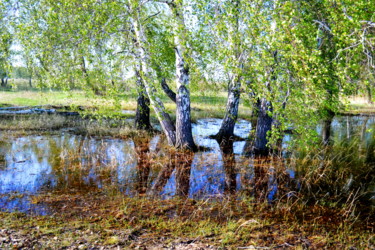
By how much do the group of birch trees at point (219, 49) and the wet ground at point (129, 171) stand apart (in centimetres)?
126

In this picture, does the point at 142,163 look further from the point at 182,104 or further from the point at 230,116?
the point at 230,116

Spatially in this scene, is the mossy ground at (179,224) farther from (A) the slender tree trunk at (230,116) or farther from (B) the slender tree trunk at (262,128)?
(A) the slender tree trunk at (230,116)

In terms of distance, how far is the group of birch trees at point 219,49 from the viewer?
27.0 feet

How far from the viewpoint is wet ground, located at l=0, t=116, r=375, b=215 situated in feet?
29.0

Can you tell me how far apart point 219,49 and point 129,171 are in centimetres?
510

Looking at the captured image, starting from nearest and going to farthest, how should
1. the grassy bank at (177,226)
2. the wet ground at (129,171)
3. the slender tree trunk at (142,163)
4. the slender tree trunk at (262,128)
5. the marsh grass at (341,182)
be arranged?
the grassy bank at (177,226)
the marsh grass at (341,182)
the wet ground at (129,171)
the slender tree trunk at (142,163)
the slender tree trunk at (262,128)

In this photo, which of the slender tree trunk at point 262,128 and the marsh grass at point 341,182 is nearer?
the marsh grass at point 341,182

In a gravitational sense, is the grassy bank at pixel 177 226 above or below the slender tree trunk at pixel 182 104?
below

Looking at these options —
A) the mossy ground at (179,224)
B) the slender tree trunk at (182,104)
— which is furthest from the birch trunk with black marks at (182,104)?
the mossy ground at (179,224)

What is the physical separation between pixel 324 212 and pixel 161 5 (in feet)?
41.3

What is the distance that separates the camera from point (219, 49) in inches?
393

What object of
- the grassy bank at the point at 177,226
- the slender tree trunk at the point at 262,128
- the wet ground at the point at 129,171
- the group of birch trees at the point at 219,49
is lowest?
the grassy bank at the point at 177,226

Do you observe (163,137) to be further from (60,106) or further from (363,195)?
(60,106)

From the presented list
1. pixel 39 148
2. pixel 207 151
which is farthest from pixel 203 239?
pixel 39 148
